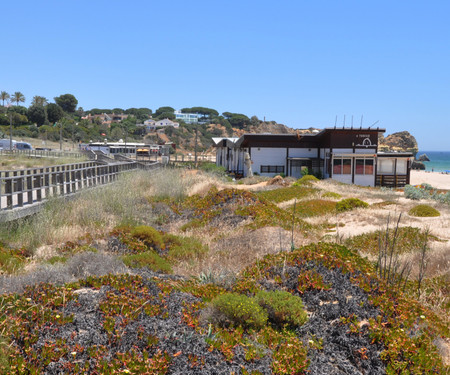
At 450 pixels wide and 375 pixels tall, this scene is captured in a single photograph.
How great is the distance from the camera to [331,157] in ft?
143

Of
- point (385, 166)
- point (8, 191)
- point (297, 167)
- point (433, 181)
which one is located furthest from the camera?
point (433, 181)

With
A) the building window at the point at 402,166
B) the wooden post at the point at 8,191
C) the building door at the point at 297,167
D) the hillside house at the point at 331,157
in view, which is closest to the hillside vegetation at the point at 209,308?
the wooden post at the point at 8,191

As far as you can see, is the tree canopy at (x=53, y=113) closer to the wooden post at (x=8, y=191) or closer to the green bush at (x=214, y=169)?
the green bush at (x=214, y=169)

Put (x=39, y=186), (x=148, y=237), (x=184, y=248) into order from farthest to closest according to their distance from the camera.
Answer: (x=39, y=186)
(x=148, y=237)
(x=184, y=248)

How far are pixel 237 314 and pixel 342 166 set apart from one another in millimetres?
39271

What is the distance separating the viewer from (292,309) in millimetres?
6434

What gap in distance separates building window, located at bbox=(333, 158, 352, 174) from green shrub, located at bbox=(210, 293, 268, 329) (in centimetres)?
3877

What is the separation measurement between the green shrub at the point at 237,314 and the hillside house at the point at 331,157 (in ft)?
127

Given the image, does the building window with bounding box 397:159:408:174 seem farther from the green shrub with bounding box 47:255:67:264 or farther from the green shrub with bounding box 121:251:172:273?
the green shrub with bounding box 47:255:67:264

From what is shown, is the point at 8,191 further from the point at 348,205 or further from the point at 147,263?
the point at 348,205

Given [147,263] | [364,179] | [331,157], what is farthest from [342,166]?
[147,263]

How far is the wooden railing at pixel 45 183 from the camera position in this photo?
13180 millimetres

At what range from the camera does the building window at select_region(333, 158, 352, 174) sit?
144ft

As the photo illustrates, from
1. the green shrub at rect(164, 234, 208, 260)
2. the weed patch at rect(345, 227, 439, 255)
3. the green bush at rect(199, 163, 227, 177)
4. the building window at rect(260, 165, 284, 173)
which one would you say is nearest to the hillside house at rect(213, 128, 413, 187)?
the building window at rect(260, 165, 284, 173)
